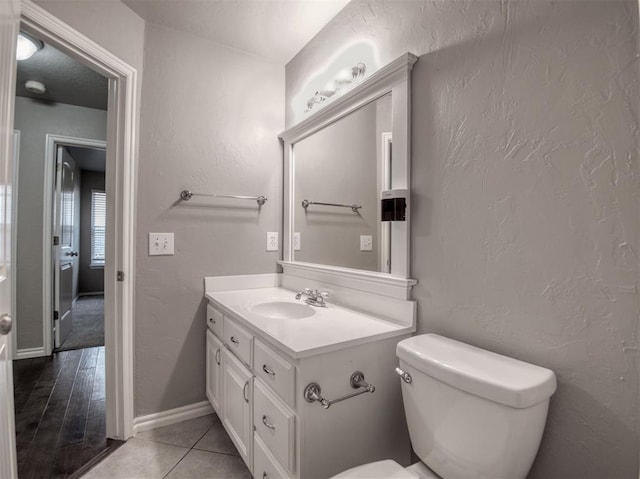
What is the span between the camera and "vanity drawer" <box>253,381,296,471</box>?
3.27ft

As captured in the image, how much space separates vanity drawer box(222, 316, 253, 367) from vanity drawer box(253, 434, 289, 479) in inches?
11.9

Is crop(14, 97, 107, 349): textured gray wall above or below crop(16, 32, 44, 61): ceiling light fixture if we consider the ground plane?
below

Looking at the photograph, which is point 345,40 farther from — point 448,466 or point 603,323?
point 448,466

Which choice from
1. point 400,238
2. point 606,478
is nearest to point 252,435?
point 400,238

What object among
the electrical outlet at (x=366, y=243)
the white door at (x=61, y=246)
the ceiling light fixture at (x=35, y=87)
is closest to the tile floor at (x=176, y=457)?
the electrical outlet at (x=366, y=243)

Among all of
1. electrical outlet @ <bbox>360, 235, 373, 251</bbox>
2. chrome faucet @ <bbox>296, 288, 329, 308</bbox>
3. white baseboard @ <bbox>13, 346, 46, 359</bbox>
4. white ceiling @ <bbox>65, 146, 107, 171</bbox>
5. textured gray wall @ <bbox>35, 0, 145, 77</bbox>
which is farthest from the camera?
white ceiling @ <bbox>65, 146, 107, 171</bbox>

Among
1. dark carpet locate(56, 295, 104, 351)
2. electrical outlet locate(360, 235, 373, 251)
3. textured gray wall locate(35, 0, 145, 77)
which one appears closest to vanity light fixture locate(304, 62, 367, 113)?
electrical outlet locate(360, 235, 373, 251)

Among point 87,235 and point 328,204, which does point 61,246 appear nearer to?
point 328,204

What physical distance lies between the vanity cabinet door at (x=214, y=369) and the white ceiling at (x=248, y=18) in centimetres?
179

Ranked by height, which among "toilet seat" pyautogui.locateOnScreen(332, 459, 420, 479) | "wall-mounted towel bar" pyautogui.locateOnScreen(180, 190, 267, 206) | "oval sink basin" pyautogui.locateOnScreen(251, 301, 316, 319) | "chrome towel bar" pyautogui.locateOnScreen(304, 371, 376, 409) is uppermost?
"wall-mounted towel bar" pyautogui.locateOnScreen(180, 190, 267, 206)

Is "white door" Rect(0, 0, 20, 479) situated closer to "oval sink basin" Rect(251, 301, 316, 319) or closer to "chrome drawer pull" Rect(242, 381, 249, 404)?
"chrome drawer pull" Rect(242, 381, 249, 404)

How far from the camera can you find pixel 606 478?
75 centimetres

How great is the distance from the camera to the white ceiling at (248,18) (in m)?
1.62

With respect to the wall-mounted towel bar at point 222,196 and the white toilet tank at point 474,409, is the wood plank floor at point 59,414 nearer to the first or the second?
the wall-mounted towel bar at point 222,196
